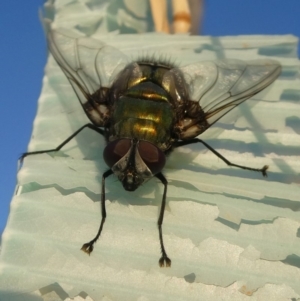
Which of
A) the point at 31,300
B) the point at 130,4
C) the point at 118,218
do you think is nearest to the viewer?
the point at 31,300

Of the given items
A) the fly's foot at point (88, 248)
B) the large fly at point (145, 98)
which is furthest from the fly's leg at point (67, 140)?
the fly's foot at point (88, 248)

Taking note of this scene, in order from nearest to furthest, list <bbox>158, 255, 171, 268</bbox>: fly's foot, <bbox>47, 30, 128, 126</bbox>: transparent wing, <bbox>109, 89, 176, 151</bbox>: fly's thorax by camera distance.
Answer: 1. <bbox>158, 255, 171, 268</bbox>: fly's foot
2. <bbox>109, 89, 176, 151</bbox>: fly's thorax
3. <bbox>47, 30, 128, 126</bbox>: transparent wing

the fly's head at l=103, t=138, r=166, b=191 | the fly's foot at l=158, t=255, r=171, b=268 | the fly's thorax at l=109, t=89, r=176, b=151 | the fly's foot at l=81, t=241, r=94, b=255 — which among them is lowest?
the fly's foot at l=158, t=255, r=171, b=268

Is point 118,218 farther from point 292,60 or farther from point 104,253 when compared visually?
point 292,60

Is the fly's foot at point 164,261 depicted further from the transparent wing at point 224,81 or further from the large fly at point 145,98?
the transparent wing at point 224,81

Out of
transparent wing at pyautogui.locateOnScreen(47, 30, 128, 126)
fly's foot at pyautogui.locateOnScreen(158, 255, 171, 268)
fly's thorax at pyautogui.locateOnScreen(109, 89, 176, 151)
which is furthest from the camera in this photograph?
transparent wing at pyautogui.locateOnScreen(47, 30, 128, 126)

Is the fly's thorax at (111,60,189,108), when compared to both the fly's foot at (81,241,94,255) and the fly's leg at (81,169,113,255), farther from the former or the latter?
the fly's foot at (81,241,94,255)

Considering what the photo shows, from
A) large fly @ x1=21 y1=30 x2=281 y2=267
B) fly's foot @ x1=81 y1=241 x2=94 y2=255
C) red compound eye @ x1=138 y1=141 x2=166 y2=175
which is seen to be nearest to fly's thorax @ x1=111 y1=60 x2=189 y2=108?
large fly @ x1=21 y1=30 x2=281 y2=267

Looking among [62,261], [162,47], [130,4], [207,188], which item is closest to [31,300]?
[62,261]
